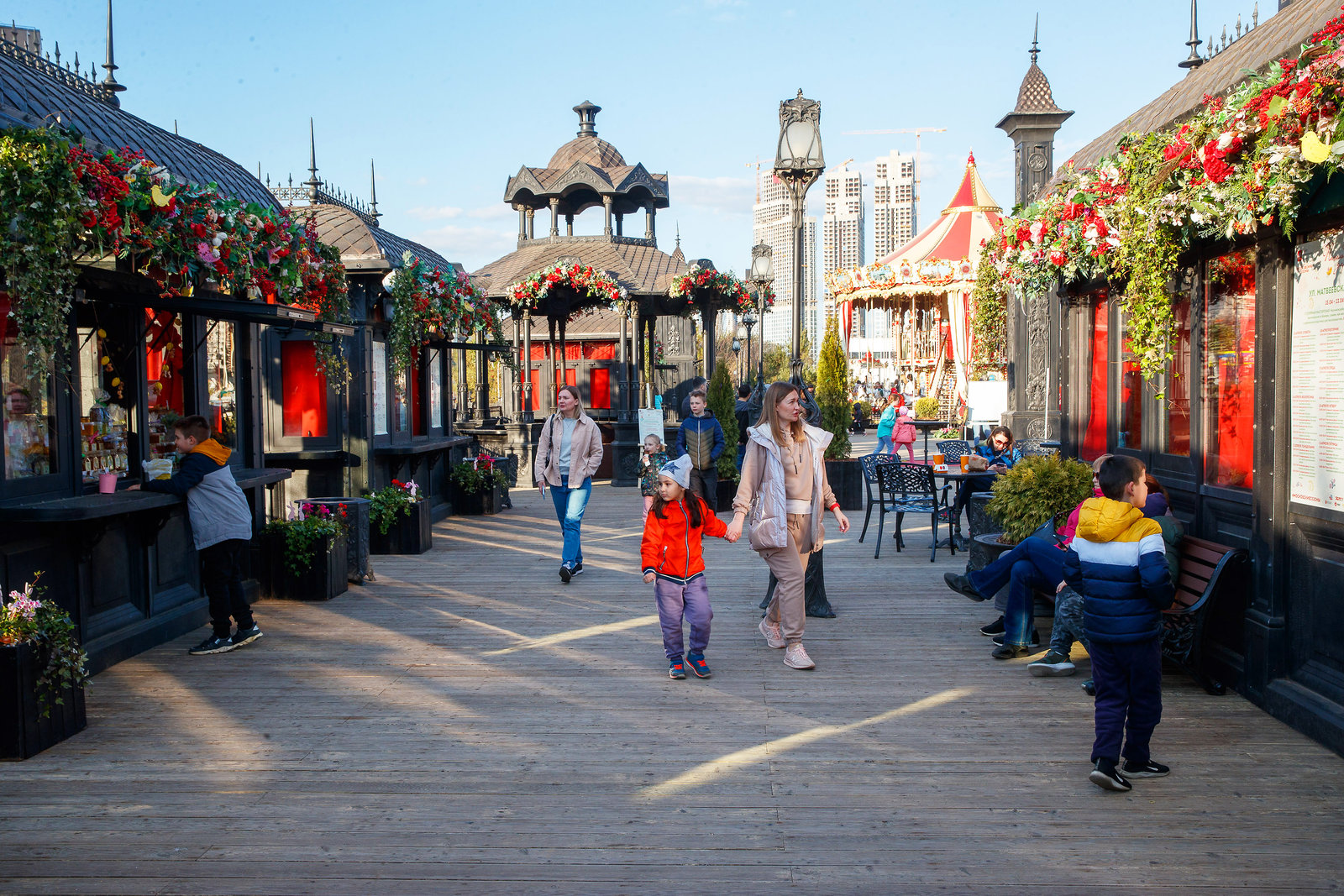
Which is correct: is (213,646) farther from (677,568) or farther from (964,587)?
(964,587)

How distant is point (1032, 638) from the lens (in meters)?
6.26

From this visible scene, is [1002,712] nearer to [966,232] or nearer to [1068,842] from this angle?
[1068,842]

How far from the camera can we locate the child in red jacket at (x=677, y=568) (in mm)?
5809

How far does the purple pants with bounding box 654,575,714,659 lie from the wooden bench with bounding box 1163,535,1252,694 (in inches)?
103

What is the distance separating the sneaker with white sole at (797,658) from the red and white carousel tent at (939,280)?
1755cm

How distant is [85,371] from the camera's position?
6.51 m

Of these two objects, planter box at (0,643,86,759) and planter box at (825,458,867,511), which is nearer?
planter box at (0,643,86,759)

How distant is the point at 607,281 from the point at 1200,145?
14.7 metres

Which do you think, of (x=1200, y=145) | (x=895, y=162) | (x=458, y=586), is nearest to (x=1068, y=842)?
(x=1200, y=145)

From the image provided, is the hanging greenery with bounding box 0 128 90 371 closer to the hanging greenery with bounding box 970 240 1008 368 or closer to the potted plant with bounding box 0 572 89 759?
the potted plant with bounding box 0 572 89 759

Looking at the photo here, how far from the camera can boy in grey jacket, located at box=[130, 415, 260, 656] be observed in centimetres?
642

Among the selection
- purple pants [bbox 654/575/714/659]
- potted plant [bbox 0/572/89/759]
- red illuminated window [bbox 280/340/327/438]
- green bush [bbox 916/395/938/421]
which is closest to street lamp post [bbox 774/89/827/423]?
purple pants [bbox 654/575/714/659]

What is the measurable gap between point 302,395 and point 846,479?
7.41m

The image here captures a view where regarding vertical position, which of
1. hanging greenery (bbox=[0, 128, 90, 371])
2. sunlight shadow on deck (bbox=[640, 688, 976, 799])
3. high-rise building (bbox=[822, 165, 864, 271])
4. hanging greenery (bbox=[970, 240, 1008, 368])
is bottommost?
sunlight shadow on deck (bbox=[640, 688, 976, 799])
